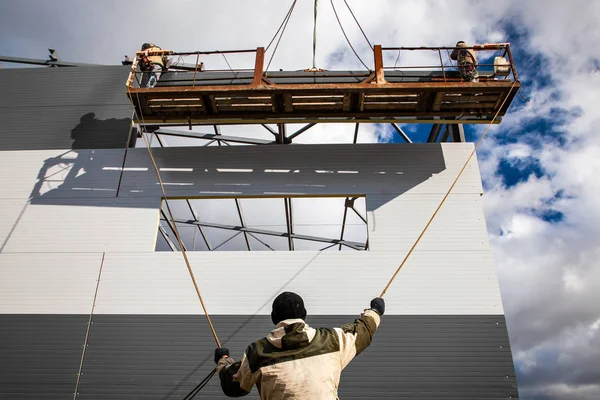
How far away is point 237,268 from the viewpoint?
358 inches

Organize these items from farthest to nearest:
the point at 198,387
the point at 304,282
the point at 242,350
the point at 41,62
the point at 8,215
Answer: the point at 41,62 → the point at 8,215 → the point at 304,282 → the point at 242,350 → the point at 198,387

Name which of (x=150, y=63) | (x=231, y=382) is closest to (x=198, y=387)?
(x=231, y=382)

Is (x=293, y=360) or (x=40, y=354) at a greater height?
(x=40, y=354)

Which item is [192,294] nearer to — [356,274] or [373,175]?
[356,274]

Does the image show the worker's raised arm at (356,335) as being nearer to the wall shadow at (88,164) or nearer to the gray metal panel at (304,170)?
the gray metal panel at (304,170)

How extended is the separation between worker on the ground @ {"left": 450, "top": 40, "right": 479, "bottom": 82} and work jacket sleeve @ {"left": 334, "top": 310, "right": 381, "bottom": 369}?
7.29 meters

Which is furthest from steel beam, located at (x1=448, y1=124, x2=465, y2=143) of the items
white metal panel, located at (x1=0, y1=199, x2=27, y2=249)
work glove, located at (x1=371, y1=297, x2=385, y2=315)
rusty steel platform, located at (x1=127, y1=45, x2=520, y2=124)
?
white metal panel, located at (x1=0, y1=199, x2=27, y2=249)

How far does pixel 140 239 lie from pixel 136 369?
273 centimetres

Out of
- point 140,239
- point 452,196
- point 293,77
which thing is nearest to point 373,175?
point 452,196

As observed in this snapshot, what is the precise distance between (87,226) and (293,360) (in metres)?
7.84

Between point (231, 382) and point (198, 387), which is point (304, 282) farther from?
point (231, 382)

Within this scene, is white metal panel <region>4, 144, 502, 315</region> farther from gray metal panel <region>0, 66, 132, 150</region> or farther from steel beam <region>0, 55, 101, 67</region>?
steel beam <region>0, 55, 101, 67</region>

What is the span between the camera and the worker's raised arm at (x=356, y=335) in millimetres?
3844

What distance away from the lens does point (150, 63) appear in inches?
424
